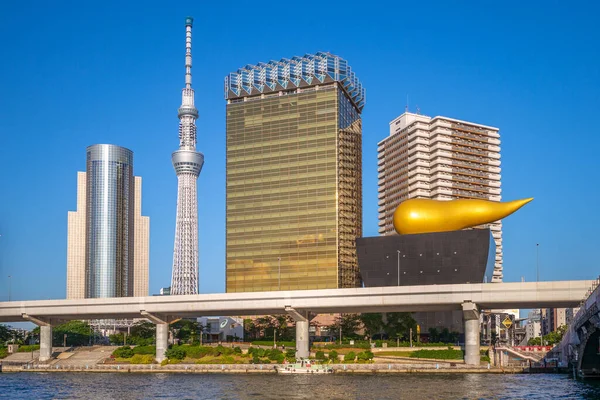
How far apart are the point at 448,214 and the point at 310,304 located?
29.7m

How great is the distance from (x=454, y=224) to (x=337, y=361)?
32349 millimetres

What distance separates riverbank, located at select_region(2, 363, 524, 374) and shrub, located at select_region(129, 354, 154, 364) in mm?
5892

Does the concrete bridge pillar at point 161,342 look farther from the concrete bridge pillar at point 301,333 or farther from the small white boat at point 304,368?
the small white boat at point 304,368

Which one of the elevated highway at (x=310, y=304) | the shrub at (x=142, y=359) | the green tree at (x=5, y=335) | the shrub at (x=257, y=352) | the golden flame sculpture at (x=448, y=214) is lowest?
the green tree at (x=5, y=335)

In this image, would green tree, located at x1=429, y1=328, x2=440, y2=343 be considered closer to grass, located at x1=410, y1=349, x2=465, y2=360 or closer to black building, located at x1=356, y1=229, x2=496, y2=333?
black building, located at x1=356, y1=229, x2=496, y2=333

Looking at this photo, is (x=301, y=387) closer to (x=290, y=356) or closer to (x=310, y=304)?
(x=310, y=304)

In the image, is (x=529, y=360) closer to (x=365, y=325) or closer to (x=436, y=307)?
(x=436, y=307)

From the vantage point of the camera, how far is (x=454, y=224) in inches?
5217

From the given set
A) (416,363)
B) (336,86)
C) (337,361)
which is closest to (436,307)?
(416,363)

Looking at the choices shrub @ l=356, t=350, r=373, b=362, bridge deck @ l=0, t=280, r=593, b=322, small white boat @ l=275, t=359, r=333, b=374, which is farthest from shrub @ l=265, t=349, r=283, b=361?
shrub @ l=356, t=350, r=373, b=362

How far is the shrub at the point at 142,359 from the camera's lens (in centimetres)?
12812

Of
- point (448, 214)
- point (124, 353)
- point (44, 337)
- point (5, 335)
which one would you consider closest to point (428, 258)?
point (448, 214)

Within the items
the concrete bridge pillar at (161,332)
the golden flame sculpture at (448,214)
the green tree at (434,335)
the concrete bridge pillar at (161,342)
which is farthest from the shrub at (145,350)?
the green tree at (434,335)

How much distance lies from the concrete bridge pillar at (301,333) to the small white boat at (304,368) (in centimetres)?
1010
